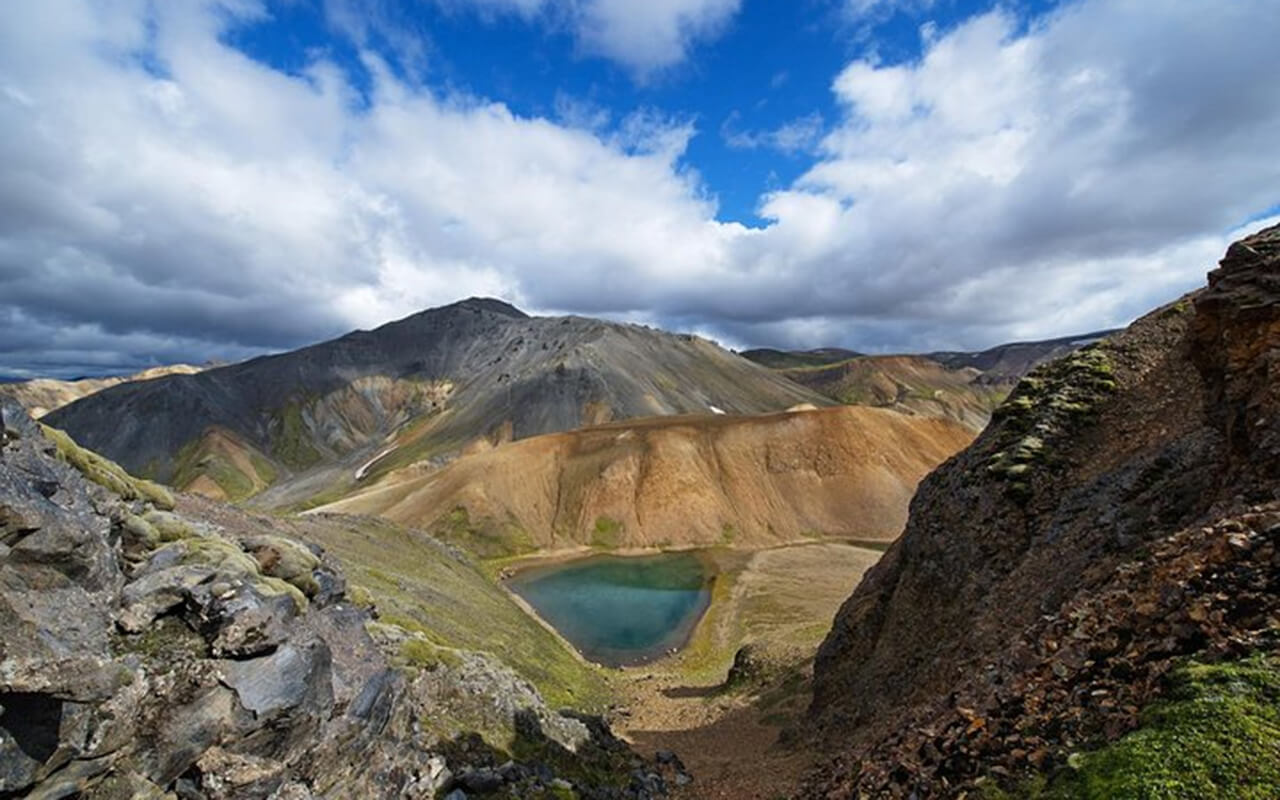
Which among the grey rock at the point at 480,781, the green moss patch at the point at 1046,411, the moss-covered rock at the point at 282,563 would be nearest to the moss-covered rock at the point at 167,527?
the moss-covered rock at the point at 282,563

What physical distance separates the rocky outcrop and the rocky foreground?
418 inches

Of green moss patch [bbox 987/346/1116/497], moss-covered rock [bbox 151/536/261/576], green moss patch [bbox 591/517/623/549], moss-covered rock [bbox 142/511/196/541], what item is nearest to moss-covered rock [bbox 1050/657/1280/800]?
moss-covered rock [bbox 151/536/261/576]

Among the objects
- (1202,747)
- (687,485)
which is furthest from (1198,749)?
(687,485)

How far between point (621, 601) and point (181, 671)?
62.2 meters

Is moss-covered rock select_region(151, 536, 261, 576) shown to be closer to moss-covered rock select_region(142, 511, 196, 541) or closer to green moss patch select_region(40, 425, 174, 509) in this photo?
moss-covered rock select_region(142, 511, 196, 541)

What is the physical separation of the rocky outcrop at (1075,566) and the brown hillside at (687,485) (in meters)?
70.2

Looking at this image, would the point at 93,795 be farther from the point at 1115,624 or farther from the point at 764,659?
the point at 764,659

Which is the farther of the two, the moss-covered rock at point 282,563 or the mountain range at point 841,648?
the moss-covered rock at point 282,563

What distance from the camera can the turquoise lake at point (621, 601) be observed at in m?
56.8

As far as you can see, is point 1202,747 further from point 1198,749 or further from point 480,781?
point 480,781

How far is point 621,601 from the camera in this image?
71188 mm

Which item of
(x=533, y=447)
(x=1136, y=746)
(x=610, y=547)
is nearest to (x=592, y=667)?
(x=1136, y=746)

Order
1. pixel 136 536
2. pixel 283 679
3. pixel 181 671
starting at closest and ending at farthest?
pixel 181 671 → pixel 283 679 → pixel 136 536

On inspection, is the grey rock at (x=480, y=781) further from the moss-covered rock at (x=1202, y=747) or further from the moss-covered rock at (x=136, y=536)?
the moss-covered rock at (x=1202, y=747)
